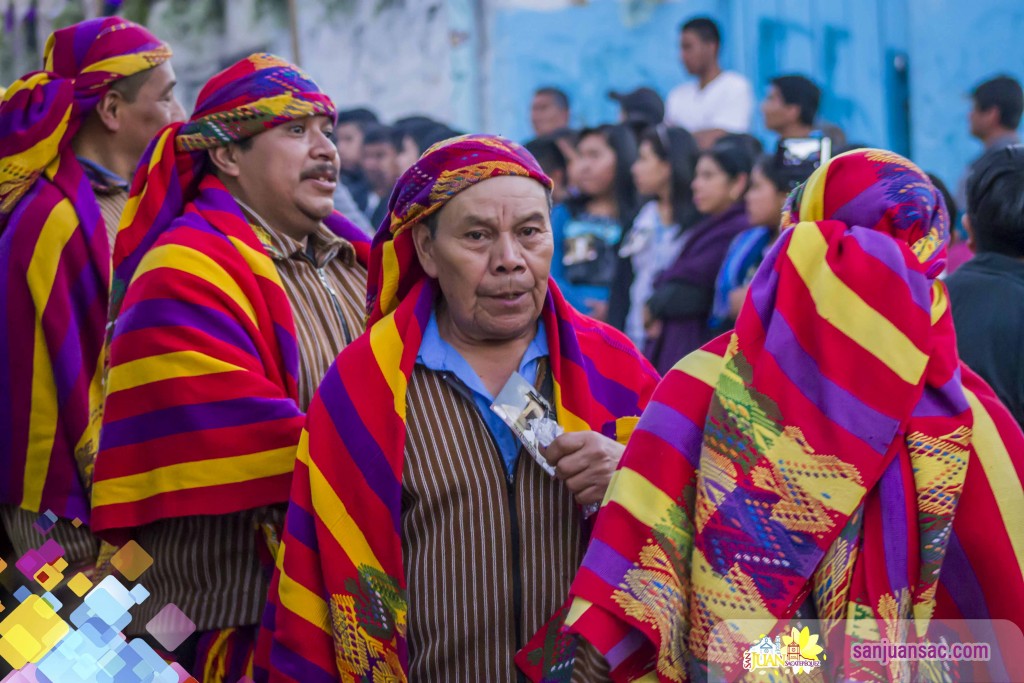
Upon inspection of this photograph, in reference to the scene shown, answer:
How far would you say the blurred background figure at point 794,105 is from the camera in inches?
Result: 293

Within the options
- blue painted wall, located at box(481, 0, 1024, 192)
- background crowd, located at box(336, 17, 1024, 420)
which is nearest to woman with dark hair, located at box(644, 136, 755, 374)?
background crowd, located at box(336, 17, 1024, 420)

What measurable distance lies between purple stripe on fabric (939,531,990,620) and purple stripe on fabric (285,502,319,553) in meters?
1.41

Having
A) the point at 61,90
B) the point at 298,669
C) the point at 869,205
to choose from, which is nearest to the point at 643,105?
the point at 61,90

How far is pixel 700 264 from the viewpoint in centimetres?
648

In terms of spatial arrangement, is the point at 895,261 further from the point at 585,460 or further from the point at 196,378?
the point at 196,378

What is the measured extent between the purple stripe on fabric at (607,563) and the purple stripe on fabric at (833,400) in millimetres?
462

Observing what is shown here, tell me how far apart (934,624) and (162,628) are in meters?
2.19

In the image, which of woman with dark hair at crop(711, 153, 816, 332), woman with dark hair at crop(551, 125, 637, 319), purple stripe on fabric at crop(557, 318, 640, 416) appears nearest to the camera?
purple stripe on fabric at crop(557, 318, 640, 416)

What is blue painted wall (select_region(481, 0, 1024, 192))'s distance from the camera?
8.46 m

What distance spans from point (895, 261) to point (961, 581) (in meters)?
0.59

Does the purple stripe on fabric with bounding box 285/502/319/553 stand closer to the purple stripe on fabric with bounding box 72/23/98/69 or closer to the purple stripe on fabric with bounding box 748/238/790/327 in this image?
the purple stripe on fabric with bounding box 748/238/790/327

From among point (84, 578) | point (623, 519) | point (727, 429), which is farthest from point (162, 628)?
point (727, 429)

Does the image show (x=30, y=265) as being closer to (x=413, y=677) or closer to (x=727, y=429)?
(x=413, y=677)

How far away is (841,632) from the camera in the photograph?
87.7 inches
